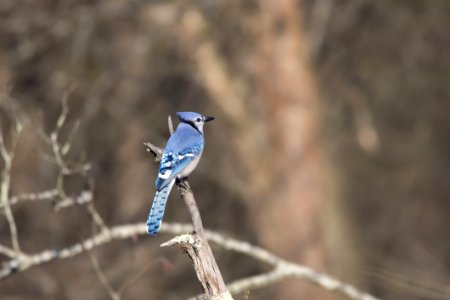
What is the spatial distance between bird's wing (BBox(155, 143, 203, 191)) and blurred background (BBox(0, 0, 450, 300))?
461 cm

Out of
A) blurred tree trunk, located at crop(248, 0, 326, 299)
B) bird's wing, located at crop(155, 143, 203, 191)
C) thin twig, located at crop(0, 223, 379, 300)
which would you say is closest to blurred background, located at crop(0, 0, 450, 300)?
blurred tree trunk, located at crop(248, 0, 326, 299)

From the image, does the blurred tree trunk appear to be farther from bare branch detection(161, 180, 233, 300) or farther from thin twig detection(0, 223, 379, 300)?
bare branch detection(161, 180, 233, 300)

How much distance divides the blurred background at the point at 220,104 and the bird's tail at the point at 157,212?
496cm

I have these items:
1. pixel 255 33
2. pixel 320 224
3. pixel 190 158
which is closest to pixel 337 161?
pixel 320 224

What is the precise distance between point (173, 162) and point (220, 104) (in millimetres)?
6678

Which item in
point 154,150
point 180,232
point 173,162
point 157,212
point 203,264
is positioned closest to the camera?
point 203,264

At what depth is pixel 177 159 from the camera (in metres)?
4.89

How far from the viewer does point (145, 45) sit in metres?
10.8

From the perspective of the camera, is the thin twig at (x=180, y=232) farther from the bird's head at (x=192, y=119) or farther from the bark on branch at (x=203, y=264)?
the bark on branch at (x=203, y=264)

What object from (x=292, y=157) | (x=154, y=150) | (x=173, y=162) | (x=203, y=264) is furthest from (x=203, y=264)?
(x=292, y=157)

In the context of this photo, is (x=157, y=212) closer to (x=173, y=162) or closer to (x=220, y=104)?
(x=173, y=162)

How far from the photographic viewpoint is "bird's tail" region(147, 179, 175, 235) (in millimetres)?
4270

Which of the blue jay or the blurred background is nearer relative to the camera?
the blue jay

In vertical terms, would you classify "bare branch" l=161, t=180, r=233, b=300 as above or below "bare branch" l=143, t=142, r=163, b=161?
below
